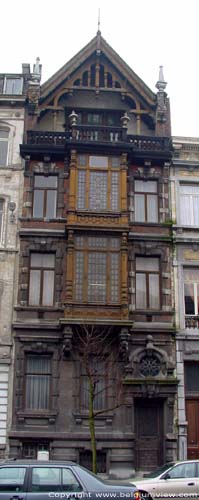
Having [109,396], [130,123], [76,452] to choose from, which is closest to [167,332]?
[109,396]

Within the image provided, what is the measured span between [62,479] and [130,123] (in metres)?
20.7

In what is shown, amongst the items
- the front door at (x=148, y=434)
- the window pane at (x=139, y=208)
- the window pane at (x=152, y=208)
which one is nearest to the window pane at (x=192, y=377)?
the front door at (x=148, y=434)

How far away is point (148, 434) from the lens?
24.2 m

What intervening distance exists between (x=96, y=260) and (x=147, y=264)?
2486 mm

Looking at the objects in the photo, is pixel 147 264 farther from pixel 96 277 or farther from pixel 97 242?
pixel 96 277

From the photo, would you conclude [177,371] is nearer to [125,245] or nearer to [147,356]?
[147,356]

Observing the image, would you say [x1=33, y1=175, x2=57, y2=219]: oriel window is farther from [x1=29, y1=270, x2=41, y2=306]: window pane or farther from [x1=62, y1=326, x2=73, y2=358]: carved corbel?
[x1=62, y1=326, x2=73, y2=358]: carved corbel

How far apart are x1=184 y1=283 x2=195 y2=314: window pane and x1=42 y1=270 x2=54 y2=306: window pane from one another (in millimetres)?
5823

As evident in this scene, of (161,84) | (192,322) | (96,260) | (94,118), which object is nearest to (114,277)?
(96,260)

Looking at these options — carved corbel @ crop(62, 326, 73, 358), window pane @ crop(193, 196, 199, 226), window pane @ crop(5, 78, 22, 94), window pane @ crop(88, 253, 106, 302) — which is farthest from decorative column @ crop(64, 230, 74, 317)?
window pane @ crop(5, 78, 22, 94)

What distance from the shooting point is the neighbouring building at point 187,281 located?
24219 mm

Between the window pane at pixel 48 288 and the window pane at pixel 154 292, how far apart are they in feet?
14.0

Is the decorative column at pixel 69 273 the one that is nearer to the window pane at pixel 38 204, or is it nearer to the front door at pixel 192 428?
the window pane at pixel 38 204

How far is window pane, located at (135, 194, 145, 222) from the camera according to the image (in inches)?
1067
